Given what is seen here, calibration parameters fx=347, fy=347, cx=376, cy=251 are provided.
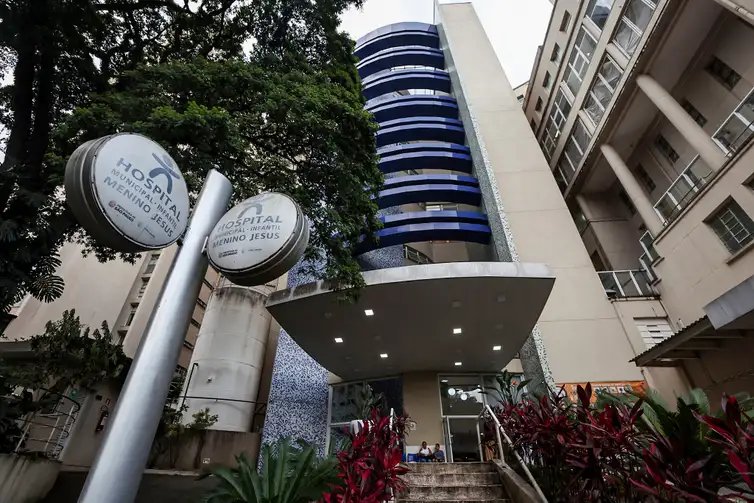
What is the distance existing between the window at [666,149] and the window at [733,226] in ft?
16.9

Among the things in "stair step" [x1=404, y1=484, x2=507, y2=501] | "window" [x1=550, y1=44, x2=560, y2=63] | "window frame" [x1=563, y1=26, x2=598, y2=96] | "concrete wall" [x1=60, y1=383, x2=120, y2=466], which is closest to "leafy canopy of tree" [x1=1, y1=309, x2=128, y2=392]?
"concrete wall" [x1=60, y1=383, x2=120, y2=466]

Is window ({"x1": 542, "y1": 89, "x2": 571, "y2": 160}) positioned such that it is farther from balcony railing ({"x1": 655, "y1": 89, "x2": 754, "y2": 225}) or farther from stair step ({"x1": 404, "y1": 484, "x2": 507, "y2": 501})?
stair step ({"x1": 404, "y1": 484, "x2": 507, "y2": 501})

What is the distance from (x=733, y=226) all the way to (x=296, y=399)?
1293cm

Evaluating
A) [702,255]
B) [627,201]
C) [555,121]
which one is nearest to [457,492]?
[702,255]

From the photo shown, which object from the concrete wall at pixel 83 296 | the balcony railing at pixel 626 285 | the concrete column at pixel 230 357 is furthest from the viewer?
the concrete wall at pixel 83 296

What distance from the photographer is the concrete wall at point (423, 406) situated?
10.2 meters

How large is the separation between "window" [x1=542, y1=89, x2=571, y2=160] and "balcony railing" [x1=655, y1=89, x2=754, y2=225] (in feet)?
23.6

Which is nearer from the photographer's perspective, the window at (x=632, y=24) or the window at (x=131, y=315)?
the window at (x=632, y=24)

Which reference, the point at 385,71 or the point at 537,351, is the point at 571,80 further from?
the point at 537,351

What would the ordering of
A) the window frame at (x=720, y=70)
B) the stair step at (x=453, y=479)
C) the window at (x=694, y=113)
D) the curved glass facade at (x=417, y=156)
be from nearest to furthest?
the stair step at (x=453, y=479) < the window frame at (x=720, y=70) < the window at (x=694, y=113) < the curved glass facade at (x=417, y=156)

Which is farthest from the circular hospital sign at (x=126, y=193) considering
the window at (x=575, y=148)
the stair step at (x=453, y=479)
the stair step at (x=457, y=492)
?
the window at (x=575, y=148)

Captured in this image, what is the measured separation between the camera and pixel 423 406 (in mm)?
10570

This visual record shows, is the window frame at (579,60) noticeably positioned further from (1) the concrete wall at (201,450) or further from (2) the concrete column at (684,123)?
(1) the concrete wall at (201,450)

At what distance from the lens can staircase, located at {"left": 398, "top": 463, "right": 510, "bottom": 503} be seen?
451 centimetres
